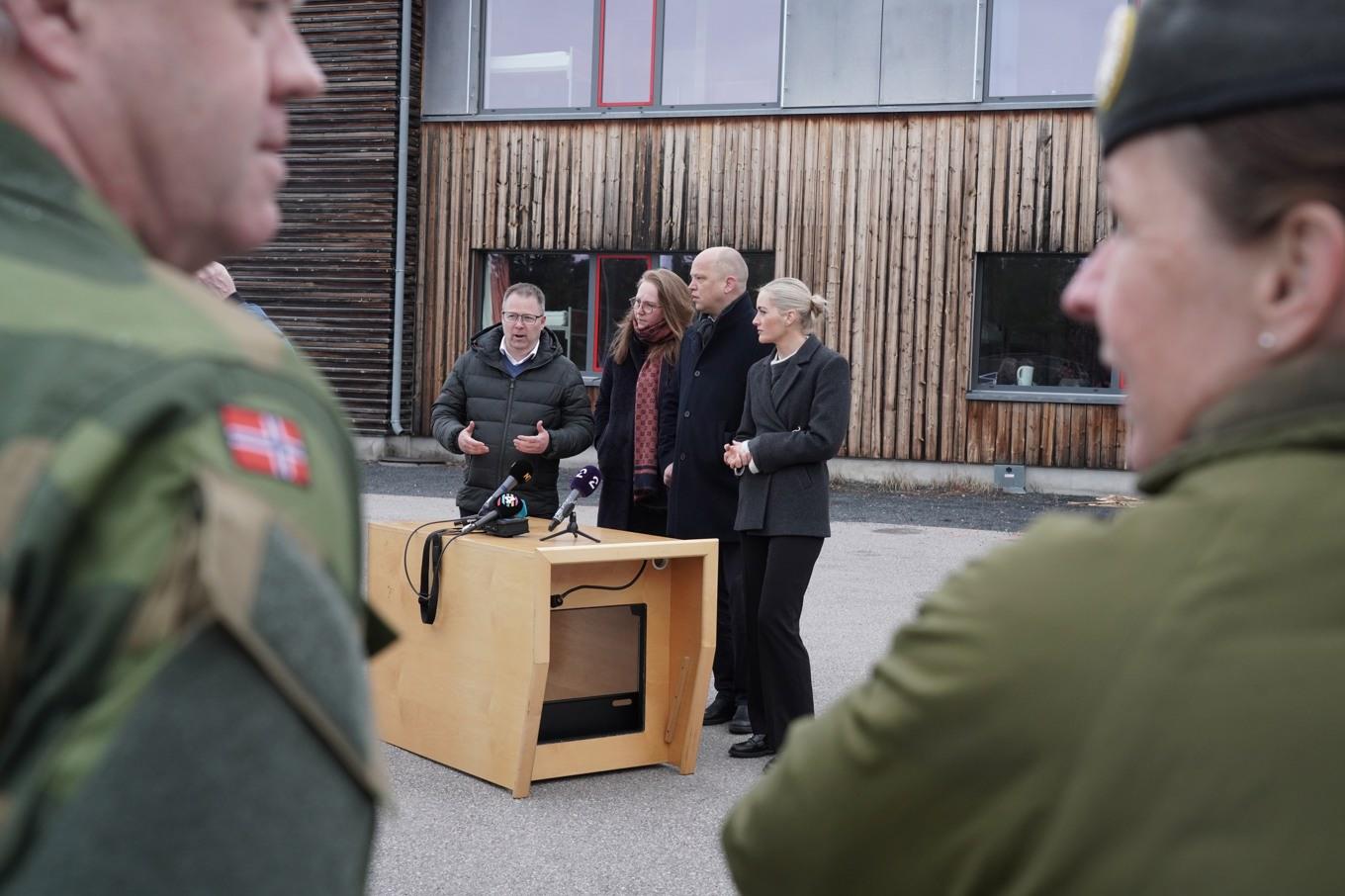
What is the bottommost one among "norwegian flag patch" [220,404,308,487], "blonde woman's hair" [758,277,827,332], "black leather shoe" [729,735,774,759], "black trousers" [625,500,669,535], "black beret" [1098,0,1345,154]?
"black leather shoe" [729,735,774,759]

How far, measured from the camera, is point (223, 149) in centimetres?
98

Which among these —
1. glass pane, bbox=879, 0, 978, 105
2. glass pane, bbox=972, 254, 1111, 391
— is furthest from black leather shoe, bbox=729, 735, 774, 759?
glass pane, bbox=879, 0, 978, 105

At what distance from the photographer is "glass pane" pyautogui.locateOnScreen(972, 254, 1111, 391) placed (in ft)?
52.0

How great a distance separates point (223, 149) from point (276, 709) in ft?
1.31

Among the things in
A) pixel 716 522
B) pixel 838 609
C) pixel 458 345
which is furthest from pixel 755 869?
pixel 458 345

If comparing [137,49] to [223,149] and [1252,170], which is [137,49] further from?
[1252,170]

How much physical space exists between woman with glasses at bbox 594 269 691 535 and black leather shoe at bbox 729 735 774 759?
155cm

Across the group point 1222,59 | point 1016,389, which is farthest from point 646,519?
point 1016,389

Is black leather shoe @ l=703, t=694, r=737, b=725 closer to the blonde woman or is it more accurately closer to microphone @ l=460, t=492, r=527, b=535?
the blonde woman

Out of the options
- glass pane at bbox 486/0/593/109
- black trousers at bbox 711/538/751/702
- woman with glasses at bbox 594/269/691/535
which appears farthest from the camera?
glass pane at bbox 486/0/593/109

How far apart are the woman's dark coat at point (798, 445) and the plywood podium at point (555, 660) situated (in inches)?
14.0

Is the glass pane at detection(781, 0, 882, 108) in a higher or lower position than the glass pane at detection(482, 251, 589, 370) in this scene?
higher

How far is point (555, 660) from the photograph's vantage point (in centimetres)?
573

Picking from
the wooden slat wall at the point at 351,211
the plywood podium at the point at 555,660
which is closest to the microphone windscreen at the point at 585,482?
the plywood podium at the point at 555,660
